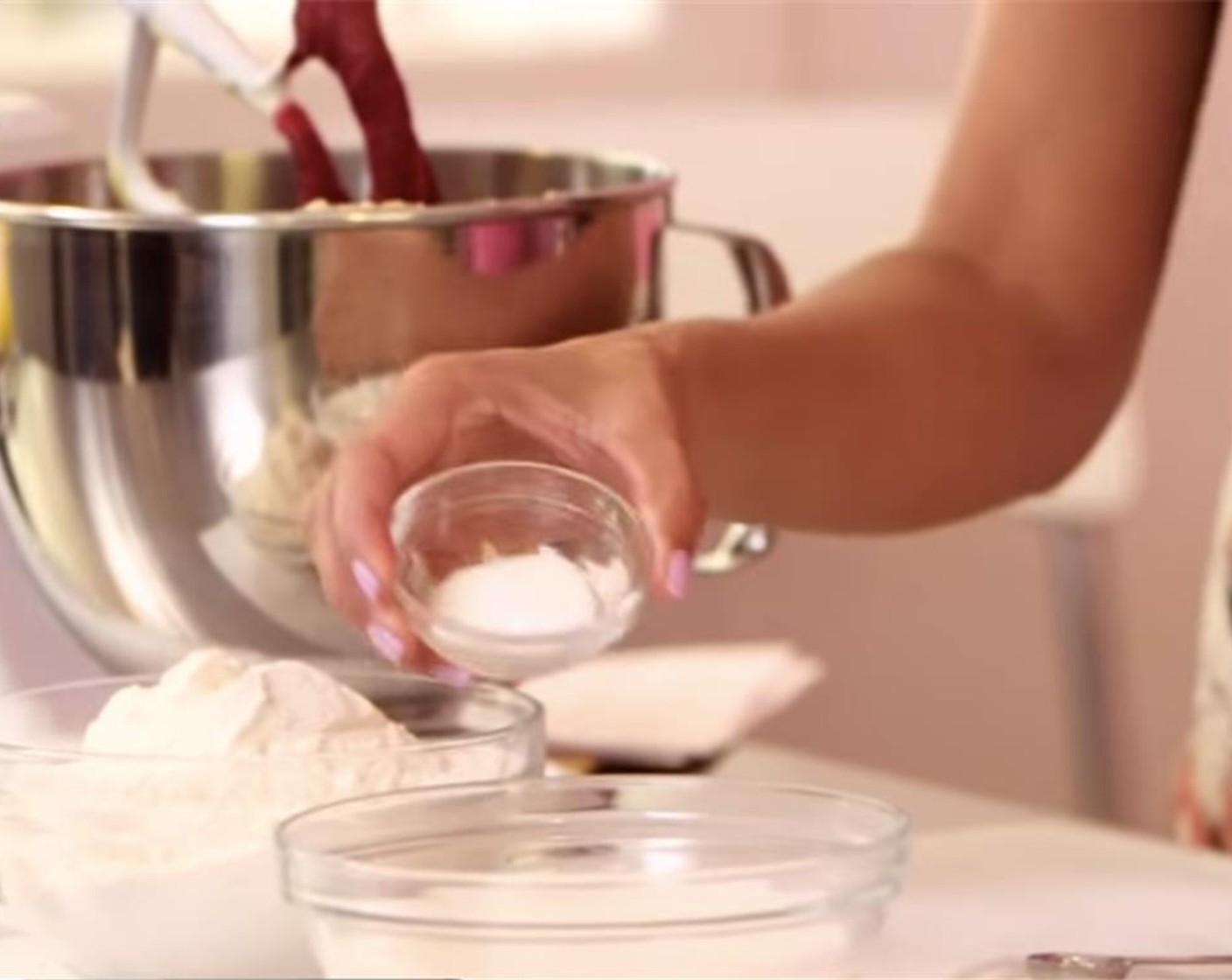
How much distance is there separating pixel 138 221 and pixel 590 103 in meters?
1.00

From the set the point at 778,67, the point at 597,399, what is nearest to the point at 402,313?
the point at 597,399

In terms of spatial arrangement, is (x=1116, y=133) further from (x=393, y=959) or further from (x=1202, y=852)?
(x=393, y=959)

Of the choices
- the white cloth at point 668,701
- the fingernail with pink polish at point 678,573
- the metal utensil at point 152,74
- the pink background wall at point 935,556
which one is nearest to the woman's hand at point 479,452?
the fingernail with pink polish at point 678,573

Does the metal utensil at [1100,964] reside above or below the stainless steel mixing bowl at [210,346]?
below

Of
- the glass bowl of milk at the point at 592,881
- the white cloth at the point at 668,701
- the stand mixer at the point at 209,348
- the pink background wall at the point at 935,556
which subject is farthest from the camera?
the pink background wall at the point at 935,556

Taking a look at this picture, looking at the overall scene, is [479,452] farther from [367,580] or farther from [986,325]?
[986,325]

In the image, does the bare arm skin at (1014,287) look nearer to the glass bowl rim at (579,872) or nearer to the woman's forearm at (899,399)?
the woman's forearm at (899,399)

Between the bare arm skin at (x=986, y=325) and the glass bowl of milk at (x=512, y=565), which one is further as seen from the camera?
the bare arm skin at (x=986, y=325)

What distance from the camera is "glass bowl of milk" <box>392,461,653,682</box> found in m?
0.42

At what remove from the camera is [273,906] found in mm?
399

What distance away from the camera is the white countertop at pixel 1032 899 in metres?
0.45

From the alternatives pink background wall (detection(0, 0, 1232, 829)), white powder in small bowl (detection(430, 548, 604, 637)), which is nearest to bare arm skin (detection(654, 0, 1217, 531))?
white powder in small bowl (detection(430, 548, 604, 637))

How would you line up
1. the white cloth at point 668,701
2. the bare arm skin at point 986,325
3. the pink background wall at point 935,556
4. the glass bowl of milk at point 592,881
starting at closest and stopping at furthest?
the glass bowl of milk at point 592,881
the bare arm skin at point 986,325
the white cloth at point 668,701
the pink background wall at point 935,556

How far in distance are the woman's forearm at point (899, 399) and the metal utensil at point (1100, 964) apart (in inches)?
5.7
